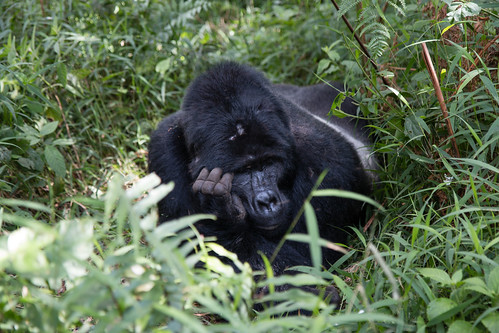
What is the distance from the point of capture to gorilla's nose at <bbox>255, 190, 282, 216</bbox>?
8.93 feet

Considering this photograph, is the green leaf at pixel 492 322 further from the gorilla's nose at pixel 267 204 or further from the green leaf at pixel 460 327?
the gorilla's nose at pixel 267 204

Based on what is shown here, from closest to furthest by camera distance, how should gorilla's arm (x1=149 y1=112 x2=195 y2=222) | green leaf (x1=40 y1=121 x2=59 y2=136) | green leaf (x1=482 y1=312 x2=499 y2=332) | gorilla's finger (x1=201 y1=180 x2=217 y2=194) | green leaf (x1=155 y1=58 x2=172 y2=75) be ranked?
green leaf (x1=482 y1=312 x2=499 y2=332) < gorilla's finger (x1=201 y1=180 x2=217 y2=194) < gorilla's arm (x1=149 y1=112 x2=195 y2=222) < green leaf (x1=40 y1=121 x2=59 y2=136) < green leaf (x1=155 y1=58 x2=172 y2=75)

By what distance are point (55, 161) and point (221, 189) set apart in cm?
139

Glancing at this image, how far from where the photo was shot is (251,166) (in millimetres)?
2816

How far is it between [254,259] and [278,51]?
2761 mm

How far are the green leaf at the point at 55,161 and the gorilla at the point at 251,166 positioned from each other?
628 millimetres

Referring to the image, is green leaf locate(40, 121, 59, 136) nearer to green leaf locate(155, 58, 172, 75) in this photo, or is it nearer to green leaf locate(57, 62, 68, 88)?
green leaf locate(57, 62, 68, 88)

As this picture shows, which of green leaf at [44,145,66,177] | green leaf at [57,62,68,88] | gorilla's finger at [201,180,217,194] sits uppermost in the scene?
green leaf at [57,62,68,88]

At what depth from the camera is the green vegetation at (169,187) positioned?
1.48 metres

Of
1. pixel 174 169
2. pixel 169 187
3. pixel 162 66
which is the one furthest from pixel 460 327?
pixel 162 66

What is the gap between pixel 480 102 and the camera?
8.93ft

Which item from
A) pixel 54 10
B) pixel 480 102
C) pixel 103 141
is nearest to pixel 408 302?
pixel 480 102

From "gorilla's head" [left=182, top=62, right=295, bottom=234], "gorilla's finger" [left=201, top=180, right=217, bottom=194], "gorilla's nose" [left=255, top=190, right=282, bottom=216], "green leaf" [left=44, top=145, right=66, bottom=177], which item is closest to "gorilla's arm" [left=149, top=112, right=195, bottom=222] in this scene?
"gorilla's head" [left=182, top=62, right=295, bottom=234]

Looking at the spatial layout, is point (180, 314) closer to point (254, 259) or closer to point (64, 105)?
point (254, 259)
